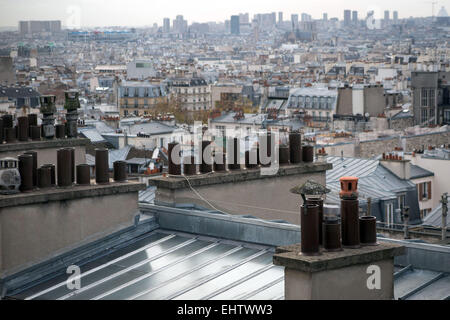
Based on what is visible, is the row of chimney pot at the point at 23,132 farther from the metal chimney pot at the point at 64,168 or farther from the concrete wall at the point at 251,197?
the metal chimney pot at the point at 64,168

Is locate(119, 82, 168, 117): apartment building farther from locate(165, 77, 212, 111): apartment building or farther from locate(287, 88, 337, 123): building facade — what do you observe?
locate(287, 88, 337, 123): building facade

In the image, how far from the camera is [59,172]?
759 centimetres

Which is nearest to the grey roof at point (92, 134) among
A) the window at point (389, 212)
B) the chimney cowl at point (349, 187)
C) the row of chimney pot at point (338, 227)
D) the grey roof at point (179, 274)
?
the window at point (389, 212)

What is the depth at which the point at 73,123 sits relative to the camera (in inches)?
389

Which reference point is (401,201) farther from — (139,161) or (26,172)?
(26,172)

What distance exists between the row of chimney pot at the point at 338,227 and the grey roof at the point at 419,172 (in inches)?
688

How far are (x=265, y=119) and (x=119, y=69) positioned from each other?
7379 cm

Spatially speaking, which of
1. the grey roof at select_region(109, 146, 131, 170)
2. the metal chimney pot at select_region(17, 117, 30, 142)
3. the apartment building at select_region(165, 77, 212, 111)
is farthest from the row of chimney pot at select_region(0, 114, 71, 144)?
the apartment building at select_region(165, 77, 212, 111)

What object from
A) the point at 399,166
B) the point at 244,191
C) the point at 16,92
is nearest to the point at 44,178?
the point at 244,191

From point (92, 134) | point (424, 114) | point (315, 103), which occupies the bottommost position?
point (424, 114)

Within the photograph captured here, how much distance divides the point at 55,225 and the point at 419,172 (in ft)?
56.0

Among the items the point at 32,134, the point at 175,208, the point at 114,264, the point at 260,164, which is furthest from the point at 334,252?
the point at 32,134

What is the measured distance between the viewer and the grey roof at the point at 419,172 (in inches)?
908
